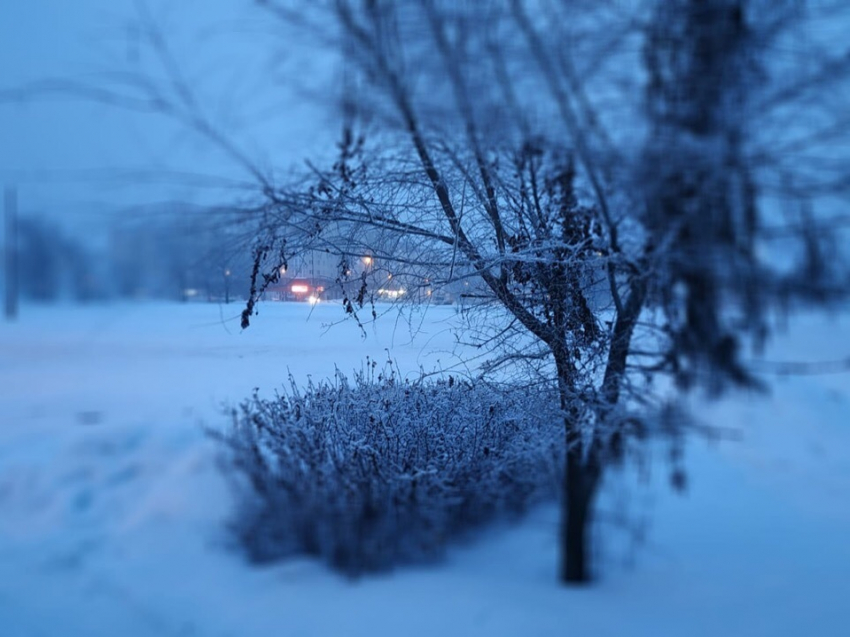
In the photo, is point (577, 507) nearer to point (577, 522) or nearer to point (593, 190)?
point (577, 522)

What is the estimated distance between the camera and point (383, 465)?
3674mm

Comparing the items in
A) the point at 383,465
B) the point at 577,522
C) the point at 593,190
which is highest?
the point at 593,190

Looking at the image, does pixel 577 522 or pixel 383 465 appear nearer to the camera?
pixel 577 522

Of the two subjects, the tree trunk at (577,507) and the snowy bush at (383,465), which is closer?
the tree trunk at (577,507)

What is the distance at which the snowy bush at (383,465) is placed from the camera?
2.29 meters

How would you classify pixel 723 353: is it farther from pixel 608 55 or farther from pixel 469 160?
pixel 469 160

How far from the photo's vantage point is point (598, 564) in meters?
2.16

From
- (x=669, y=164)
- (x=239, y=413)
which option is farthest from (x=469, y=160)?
(x=239, y=413)

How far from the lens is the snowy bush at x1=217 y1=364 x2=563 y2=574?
229 cm

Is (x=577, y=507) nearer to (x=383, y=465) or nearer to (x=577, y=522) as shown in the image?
(x=577, y=522)

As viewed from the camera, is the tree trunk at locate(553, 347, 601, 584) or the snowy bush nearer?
the tree trunk at locate(553, 347, 601, 584)

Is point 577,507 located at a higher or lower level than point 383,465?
higher

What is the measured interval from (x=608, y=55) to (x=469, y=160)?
3.14 ft

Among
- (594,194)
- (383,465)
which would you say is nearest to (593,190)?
(594,194)
